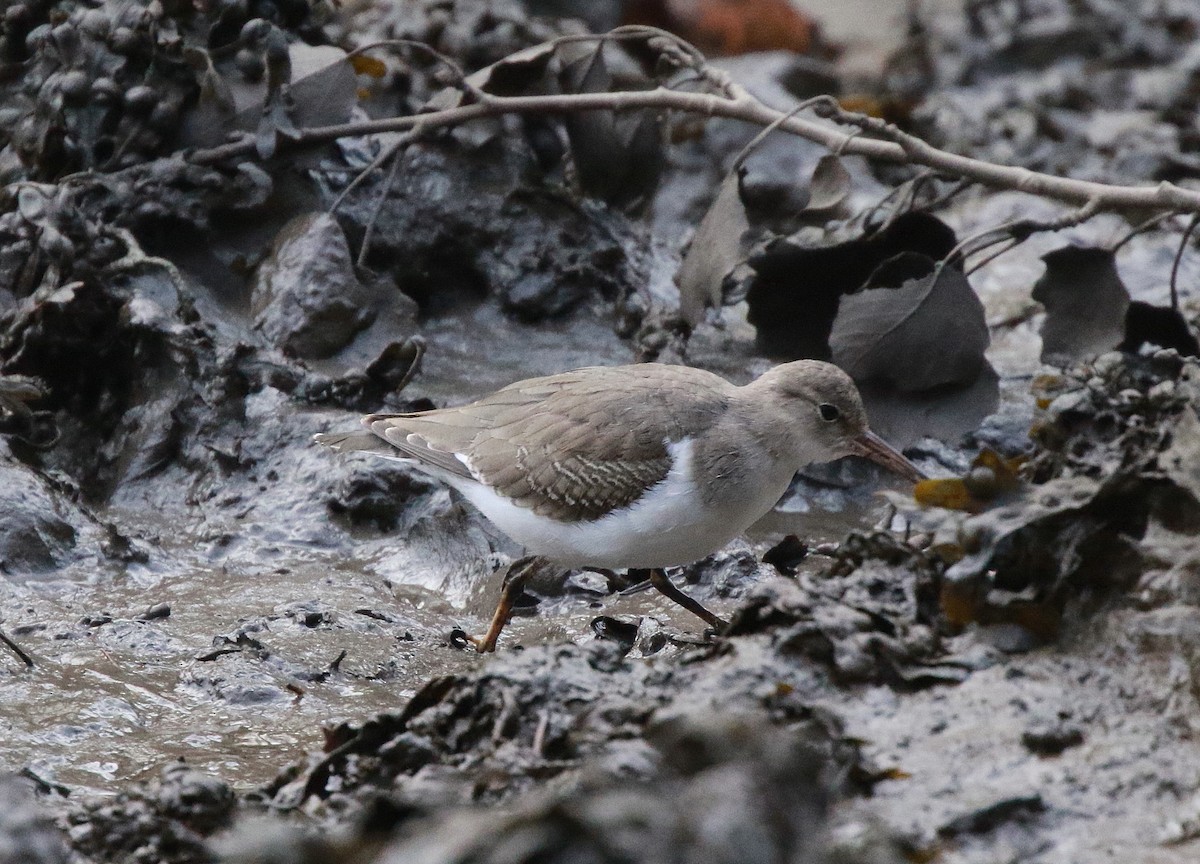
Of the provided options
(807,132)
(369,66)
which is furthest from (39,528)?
(807,132)

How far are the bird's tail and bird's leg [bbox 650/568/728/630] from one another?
1.09 m

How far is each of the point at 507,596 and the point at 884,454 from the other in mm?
1444

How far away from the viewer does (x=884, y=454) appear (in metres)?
5.08

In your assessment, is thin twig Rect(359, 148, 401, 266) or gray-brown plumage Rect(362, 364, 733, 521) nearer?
gray-brown plumage Rect(362, 364, 733, 521)

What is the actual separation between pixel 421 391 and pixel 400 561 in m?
0.96

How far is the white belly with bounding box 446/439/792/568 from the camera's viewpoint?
4.47 meters

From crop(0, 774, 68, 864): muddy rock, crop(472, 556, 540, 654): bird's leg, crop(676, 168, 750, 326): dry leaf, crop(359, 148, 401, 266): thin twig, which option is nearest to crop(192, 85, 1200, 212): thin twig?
crop(359, 148, 401, 266): thin twig

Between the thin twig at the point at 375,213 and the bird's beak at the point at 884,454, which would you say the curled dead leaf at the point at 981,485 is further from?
the thin twig at the point at 375,213

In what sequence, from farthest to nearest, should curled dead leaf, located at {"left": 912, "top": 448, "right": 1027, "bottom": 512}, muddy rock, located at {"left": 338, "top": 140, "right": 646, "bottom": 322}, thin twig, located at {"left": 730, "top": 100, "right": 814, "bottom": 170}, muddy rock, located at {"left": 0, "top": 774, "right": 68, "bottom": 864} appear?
muddy rock, located at {"left": 338, "top": 140, "right": 646, "bottom": 322} < thin twig, located at {"left": 730, "top": 100, "right": 814, "bottom": 170} < curled dead leaf, located at {"left": 912, "top": 448, "right": 1027, "bottom": 512} < muddy rock, located at {"left": 0, "top": 774, "right": 68, "bottom": 864}

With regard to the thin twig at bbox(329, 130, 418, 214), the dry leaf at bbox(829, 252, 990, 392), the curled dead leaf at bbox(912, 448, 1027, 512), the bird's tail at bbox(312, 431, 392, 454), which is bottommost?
the bird's tail at bbox(312, 431, 392, 454)

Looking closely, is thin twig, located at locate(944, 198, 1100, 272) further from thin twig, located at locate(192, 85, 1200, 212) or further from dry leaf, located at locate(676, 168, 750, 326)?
dry leaf, located at locate(676, 168, 750, 326)

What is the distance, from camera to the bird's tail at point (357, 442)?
16.8ft

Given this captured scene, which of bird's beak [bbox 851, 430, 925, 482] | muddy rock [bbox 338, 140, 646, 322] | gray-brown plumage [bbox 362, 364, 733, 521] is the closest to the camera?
gray-brown plumage [bbox 362, 364, 733, 521]

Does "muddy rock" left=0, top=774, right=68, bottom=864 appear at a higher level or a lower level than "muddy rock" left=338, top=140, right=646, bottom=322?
higher
